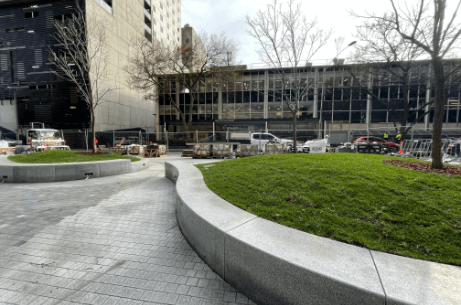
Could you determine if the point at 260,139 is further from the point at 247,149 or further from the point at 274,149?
the point at 247,149

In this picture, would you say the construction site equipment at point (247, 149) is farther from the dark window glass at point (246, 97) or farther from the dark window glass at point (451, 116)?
the dark window glass at point (451, 116)

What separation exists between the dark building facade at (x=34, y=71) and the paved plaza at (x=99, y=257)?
24.9m

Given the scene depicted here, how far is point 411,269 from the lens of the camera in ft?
6.13

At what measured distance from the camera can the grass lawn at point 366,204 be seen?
235 cm

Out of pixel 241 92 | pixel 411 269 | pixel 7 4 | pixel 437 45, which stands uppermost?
pixel 7 4

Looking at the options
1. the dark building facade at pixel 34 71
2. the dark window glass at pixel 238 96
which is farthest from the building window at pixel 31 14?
the dark window glass at pixel 238 96

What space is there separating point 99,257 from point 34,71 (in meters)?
34.1

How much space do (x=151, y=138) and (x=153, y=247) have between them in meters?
25.7

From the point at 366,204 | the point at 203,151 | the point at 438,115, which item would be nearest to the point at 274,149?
the point at 203,151

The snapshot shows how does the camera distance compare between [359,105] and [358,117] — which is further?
[358,117]

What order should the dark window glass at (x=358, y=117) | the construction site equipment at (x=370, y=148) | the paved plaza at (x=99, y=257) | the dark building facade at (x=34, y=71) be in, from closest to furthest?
the paved plaza at (x=99, y=257)
the construction site equipment at (x=370, y=148)
the dark building facade at (x=34, y=71)
the dark window glass at (x=358, y=117)

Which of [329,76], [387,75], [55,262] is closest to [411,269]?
[55,262]

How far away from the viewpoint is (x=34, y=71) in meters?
25.5

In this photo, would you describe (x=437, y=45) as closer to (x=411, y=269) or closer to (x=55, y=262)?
(x=411, y=269)
